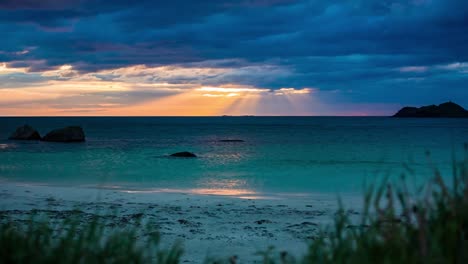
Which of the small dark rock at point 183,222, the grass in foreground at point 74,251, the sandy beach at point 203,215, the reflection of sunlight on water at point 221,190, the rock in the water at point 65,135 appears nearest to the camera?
the grass in foreground at point 74,251

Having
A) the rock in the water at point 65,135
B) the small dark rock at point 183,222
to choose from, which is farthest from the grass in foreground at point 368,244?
the rock in the water at point 65,135

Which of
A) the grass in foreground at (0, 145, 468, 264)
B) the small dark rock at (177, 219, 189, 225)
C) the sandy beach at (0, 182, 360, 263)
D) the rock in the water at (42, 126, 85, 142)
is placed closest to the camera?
the grass in foreground at (0, 145, 468, 264)

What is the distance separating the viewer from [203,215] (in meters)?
14.3

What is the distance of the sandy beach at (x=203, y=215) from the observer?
10852 millimetres

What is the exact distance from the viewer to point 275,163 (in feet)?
A: 119

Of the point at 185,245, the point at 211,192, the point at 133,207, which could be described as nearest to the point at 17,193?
the point at 133,207

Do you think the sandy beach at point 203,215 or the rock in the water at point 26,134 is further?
the rock in the water at point 26,134

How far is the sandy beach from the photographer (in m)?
10.9

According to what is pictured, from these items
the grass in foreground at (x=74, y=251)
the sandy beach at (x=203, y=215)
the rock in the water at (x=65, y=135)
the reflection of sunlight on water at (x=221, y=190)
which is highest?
the grass in foreground at (x=74, y=251)

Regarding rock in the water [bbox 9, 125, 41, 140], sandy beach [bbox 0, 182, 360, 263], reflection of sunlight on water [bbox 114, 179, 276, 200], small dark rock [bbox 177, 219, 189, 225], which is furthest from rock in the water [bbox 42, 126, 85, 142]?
small dark rock [bbox 177, 219, 189, 225]

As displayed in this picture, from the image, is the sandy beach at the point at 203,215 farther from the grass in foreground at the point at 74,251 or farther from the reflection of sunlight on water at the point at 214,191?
the grass in foreground at the point at 74,251

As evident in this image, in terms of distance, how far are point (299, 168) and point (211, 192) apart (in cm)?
1144

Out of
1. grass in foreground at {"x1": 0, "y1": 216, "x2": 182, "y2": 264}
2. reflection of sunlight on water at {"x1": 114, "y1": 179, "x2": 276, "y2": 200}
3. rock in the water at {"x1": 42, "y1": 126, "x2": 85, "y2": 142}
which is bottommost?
reflection of sunlight on water at {"x1": 114, "y1": 179, "x2": 276, "y2": 200}

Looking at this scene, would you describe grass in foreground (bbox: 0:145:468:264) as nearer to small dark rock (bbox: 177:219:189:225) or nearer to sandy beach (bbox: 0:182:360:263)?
sandy beach (bbox: 0:182:360:263)
